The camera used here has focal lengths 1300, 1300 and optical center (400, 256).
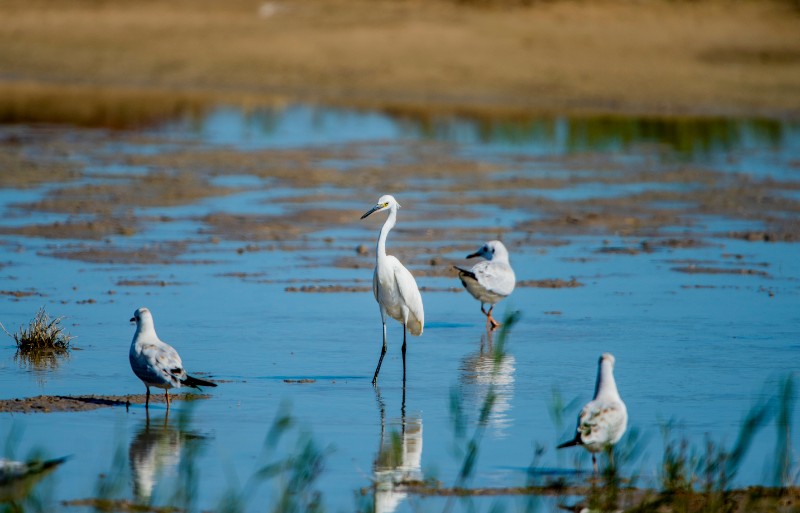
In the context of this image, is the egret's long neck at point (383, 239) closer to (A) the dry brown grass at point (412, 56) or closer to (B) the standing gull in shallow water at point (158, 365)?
(B) the standing gull in shallow water at point (158, 365)

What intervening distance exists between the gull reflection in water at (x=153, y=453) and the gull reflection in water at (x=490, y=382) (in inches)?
74.6

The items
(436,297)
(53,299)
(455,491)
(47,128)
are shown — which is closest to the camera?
(455,491)

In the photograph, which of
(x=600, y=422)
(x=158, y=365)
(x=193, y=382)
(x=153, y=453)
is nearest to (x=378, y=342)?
(x=193, y=382)

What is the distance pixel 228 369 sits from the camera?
9609 mm

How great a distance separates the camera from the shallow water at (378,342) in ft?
24.3

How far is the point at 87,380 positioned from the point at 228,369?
1.04 m

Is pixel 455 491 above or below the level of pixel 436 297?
below

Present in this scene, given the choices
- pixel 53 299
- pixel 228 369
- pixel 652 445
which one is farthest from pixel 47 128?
pixel 652 445

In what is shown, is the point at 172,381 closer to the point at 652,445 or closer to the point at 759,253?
the point at 652,445

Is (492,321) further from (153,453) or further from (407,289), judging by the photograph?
(153,453)

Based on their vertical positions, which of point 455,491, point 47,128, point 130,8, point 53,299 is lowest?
point 455,491

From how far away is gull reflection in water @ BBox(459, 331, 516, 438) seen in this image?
827 centimetres

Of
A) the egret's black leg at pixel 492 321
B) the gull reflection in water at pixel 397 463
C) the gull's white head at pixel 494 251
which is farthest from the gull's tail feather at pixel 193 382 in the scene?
the gull's white head at pixel 494 251

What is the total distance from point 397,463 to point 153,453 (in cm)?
151
